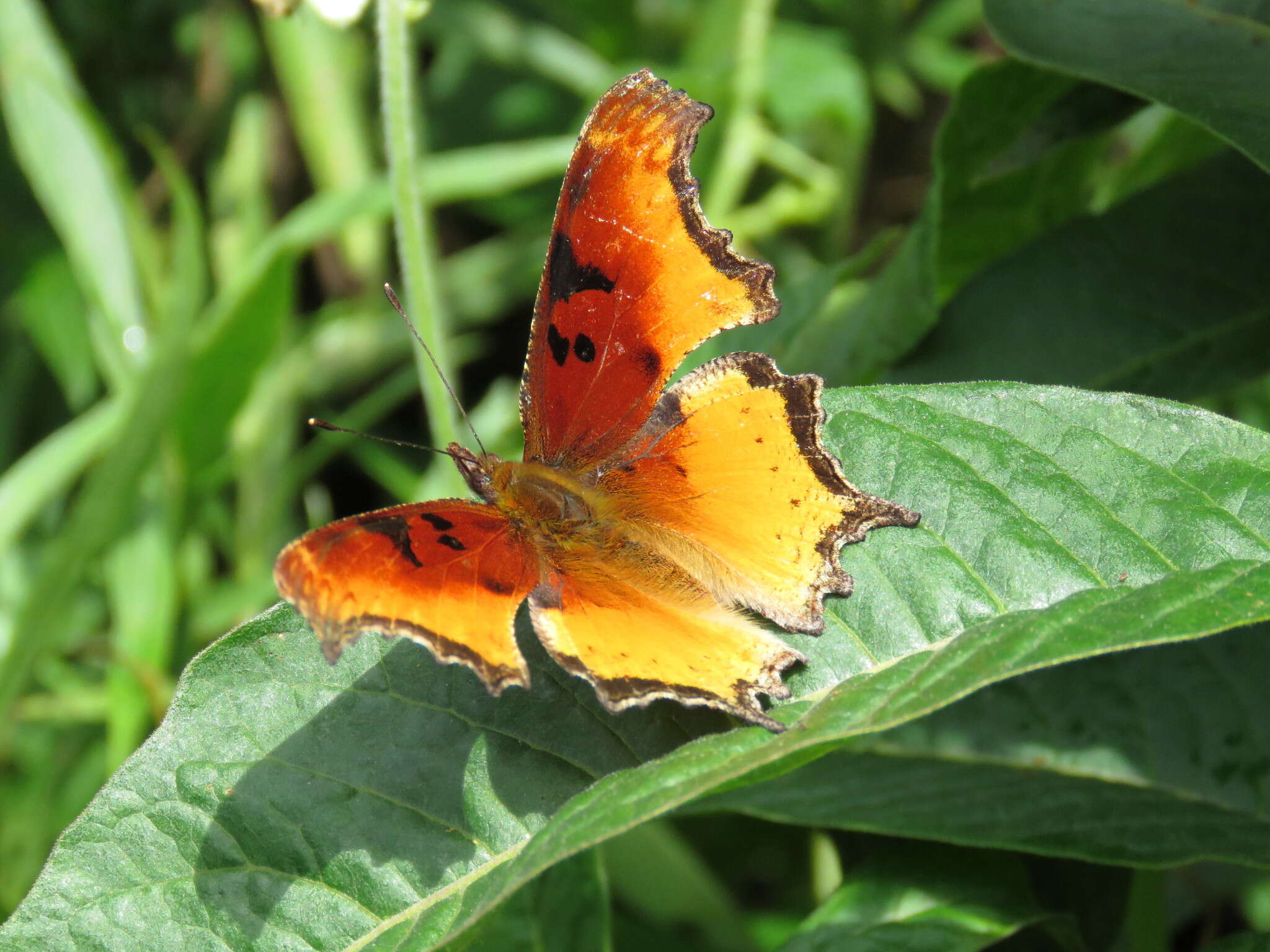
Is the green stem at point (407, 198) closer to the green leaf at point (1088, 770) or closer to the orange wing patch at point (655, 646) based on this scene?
the orange wing patch at point (655, 646)

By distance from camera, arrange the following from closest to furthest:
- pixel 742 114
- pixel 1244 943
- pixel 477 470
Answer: pixel 1244 943 → pixel 477 470 → pixel 742 114

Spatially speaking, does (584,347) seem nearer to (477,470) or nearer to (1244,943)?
(477,470)

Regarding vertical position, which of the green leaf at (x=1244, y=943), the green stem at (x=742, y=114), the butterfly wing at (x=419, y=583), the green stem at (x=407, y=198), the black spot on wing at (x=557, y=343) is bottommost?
the green leaf at (x=1244, y=943)

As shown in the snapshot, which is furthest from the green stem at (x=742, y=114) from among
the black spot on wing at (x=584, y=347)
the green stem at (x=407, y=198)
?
the black spot on wing at (x=584, y=347)

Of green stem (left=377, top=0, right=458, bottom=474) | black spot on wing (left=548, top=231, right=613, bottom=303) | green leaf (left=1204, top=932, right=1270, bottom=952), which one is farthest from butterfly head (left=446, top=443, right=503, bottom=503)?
green leaf (left=1204, top=932, right=1270, bottom=952)

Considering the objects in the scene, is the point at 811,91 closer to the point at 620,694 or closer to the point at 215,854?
the point at 620,694

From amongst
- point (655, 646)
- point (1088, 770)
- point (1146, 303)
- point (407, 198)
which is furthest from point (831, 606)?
point (407, 198)
